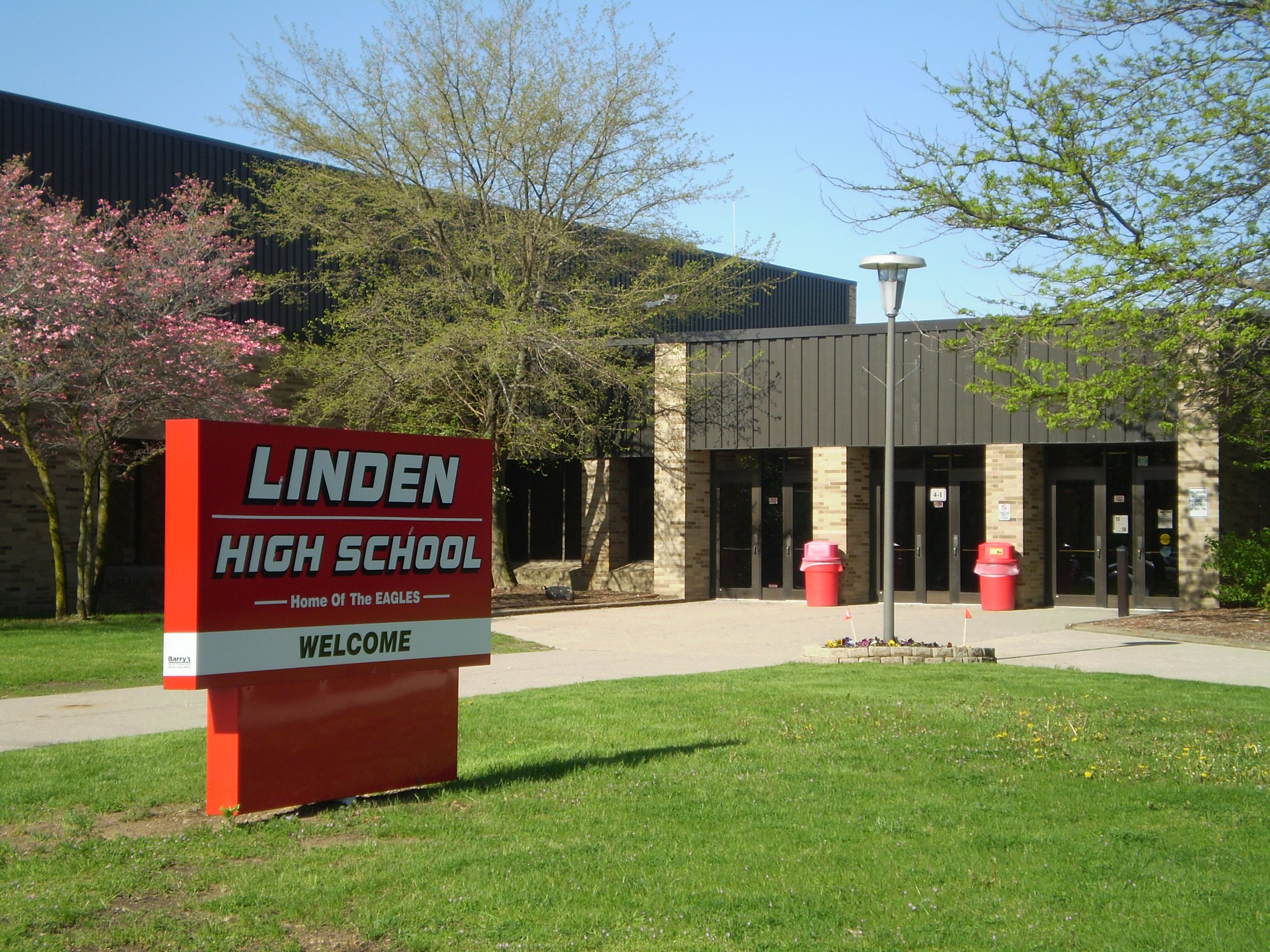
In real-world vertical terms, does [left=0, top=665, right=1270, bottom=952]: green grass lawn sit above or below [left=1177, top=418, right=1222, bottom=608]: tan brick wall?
below

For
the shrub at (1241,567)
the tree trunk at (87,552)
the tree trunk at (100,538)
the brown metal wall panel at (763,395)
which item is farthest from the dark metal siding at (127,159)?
the shrub at (1241,567)

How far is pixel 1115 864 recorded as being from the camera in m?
6.00

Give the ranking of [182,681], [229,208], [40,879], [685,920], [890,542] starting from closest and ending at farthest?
[685,920] → [40,879] → [182,681] → [890,542] → [229,208]

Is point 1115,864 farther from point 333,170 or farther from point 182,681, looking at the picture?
point 333,170

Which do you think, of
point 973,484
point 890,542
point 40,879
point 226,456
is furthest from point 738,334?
point 40,879

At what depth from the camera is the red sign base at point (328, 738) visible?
700 cm

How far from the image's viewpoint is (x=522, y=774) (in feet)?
27.0

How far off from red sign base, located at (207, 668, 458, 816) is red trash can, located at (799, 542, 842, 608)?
1638cm

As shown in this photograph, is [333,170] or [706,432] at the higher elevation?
[333,170]

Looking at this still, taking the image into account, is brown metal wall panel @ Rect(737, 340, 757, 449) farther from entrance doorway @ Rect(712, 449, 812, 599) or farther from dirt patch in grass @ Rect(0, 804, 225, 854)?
dirt patch in grass @ Rect(0, 804, 225, 854)

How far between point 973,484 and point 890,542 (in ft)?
29.6

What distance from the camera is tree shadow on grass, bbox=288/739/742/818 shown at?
757cm

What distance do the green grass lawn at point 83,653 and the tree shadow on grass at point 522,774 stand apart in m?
6.48

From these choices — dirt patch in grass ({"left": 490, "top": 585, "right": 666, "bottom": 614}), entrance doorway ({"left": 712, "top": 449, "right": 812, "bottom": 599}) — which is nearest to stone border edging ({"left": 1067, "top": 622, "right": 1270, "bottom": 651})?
entrance doorway ({"left": 712, "top": 449, "right": 812, "bottom": 599})
